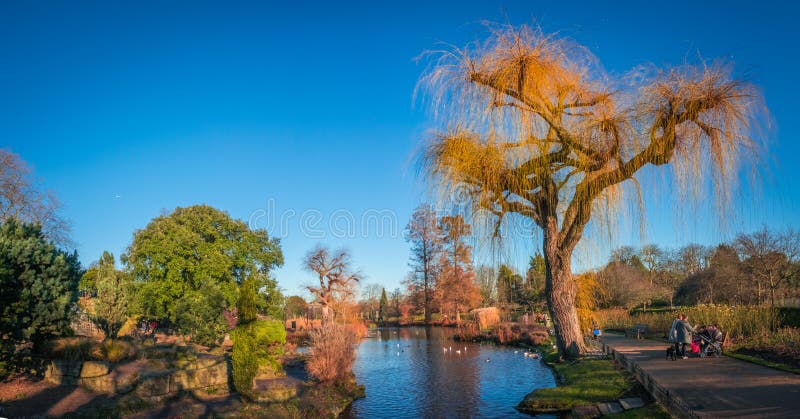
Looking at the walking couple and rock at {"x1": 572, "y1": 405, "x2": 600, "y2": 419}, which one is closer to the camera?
rock at {"x1": 572, "y1": 405, "x2": 600, "y2": 419}

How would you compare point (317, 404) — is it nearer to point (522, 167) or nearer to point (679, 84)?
point (522, 167)

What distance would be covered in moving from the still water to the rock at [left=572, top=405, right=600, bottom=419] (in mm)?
2145

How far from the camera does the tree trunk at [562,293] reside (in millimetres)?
14711

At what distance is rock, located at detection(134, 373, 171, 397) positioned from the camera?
12.5m

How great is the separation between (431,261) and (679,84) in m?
45.6

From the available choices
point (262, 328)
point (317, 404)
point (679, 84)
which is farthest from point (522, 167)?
point (262, 328)

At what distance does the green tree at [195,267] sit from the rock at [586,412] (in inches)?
698

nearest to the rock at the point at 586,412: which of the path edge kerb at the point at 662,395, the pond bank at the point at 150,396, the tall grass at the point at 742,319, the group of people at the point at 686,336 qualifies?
the path edge kerb at the point at 662,395

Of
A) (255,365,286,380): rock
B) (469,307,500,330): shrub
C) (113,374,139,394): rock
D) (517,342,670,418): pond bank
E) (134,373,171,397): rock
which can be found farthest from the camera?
(469,307,500,330): shrub

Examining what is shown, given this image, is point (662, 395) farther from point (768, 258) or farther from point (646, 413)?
point (768, 258)

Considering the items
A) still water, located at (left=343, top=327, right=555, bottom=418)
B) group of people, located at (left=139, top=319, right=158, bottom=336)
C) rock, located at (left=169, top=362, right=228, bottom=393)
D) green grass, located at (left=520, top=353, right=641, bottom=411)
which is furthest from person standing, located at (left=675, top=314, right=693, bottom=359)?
group of people, located at (left=139, top=319, right=158, bottom=336)

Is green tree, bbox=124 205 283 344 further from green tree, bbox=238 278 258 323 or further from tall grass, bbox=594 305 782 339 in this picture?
tall grass, bbox=594 305 782 339

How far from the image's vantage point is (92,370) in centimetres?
1291

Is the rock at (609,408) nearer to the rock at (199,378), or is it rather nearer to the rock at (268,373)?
the rock at (268,373)
